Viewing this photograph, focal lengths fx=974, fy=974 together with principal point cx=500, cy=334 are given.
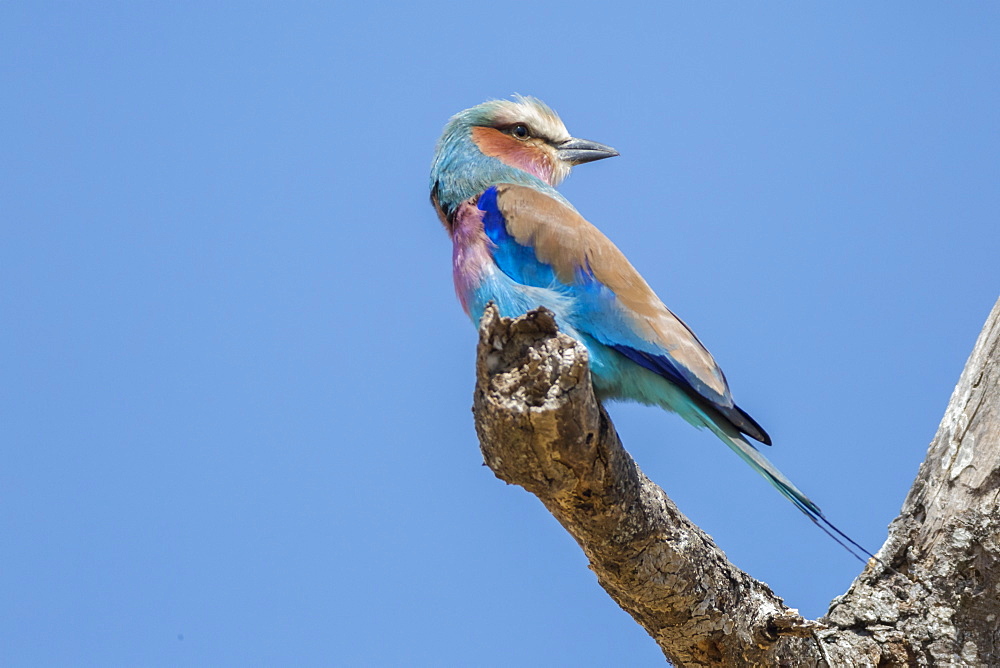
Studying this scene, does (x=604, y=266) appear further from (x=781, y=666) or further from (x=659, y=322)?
(x=781, y=666)

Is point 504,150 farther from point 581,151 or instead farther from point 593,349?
point 593,349

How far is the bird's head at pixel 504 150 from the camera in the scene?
16.7 ft

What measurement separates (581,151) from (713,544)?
3.05 metres

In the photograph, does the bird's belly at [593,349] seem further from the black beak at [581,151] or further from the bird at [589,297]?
the black beak at [581,151]

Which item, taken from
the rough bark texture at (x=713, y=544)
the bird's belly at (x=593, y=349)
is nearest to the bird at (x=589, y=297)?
the bird's belly at (x=593, y=349)

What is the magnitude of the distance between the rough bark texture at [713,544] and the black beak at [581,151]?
2.62 metres

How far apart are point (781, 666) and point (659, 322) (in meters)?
1.55

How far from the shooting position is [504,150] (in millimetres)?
5398

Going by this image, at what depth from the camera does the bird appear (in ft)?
13.1

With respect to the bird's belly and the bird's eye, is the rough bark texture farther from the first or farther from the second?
the bird's eye

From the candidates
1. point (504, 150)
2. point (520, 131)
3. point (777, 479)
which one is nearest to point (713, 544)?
point (777, 479)

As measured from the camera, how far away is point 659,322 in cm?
423

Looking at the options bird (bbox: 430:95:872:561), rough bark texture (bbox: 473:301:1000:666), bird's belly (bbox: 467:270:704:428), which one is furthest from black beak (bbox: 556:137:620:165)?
rough bark texture (bbox: 473:301:1000:666)

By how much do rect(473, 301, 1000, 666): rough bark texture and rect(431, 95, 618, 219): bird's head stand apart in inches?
92.5
